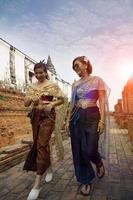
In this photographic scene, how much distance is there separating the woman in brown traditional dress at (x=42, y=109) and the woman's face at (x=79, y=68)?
15.7 inches

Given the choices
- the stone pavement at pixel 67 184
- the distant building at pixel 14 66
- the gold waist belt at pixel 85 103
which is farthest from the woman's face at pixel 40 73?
the distant building at pixel 14 66

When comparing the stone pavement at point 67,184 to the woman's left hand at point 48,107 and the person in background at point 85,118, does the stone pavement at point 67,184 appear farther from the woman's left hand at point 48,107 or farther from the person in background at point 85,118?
the woman's left hand at point 48,107

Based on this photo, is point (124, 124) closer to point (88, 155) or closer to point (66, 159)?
point (66, 159)

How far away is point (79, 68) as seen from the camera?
419 centimetres

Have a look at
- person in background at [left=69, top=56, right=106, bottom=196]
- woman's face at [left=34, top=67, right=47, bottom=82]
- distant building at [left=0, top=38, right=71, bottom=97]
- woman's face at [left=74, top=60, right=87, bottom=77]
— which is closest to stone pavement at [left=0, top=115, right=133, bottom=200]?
person in background at [left=69, top=56, right=106, bottom=196]

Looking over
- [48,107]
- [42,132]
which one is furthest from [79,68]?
[42,132]

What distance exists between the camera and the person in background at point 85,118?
4012mm

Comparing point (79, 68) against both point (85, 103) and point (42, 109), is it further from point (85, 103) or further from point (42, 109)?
point (42, 109)

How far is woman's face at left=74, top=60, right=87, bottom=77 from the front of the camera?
416cm

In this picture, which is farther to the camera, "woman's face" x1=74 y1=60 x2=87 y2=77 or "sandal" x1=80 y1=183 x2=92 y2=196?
"woman's face" x1=74 y1=60 x2=87 y2=77

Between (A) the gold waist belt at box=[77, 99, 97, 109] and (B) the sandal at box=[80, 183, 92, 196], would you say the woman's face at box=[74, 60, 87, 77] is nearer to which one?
(A) the gold waist belt at box=[77, 99, 97, 109]

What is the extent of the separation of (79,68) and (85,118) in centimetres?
75

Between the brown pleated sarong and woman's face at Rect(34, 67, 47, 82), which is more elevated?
woman's face at Rect(34, 67, 47, 82)

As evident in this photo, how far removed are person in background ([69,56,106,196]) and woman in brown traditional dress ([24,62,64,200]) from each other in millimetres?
348
